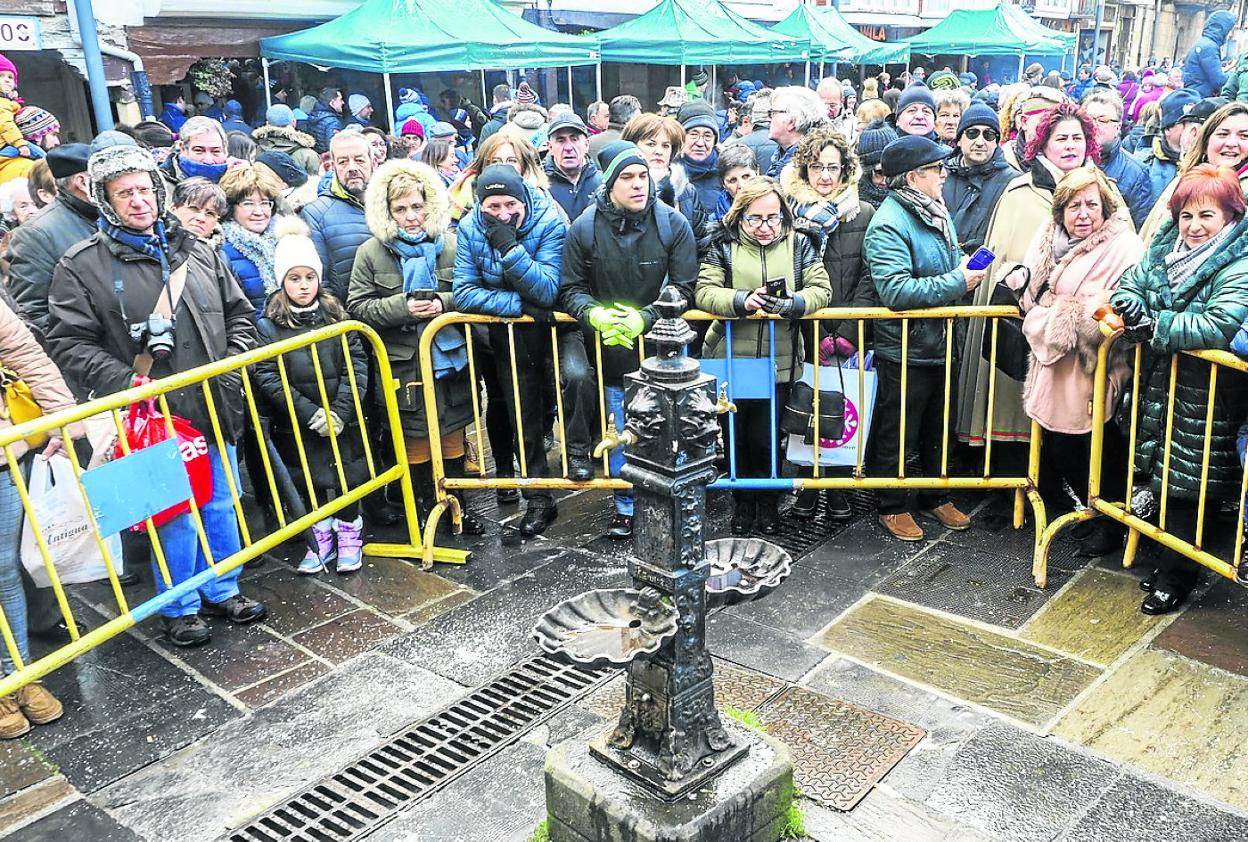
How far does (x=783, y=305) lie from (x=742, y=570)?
2.32m

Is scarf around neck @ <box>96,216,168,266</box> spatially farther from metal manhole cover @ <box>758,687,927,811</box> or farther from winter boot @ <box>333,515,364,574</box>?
metal manhole cover @ <box>758,687,927,811</box>

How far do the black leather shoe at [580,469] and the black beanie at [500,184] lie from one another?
143 cm

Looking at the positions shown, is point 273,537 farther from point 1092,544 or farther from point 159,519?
point 1092,544

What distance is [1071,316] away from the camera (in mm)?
4969

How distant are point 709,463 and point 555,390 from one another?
3186 millimetres

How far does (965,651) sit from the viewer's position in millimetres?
4387

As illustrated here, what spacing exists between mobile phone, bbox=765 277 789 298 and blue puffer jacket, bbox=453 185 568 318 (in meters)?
1.12

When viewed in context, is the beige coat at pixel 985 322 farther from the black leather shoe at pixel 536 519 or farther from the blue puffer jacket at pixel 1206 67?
the blue puffer jacket at pixel 1206 67

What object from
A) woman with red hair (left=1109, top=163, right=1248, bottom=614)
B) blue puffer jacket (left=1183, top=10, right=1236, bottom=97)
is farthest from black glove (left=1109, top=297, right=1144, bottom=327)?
blue puffer jacket (left=1183, top=10, right=1236, bottom=97)

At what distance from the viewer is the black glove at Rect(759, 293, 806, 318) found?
5160mm

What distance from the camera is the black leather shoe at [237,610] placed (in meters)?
4.91

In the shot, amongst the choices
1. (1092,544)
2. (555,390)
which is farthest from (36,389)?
(1092,544)

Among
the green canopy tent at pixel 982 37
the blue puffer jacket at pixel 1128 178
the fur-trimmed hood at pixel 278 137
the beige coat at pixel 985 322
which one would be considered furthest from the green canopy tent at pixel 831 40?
the beige coat at pixel 985 322

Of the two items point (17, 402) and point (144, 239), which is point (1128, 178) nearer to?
point (144, 239)
